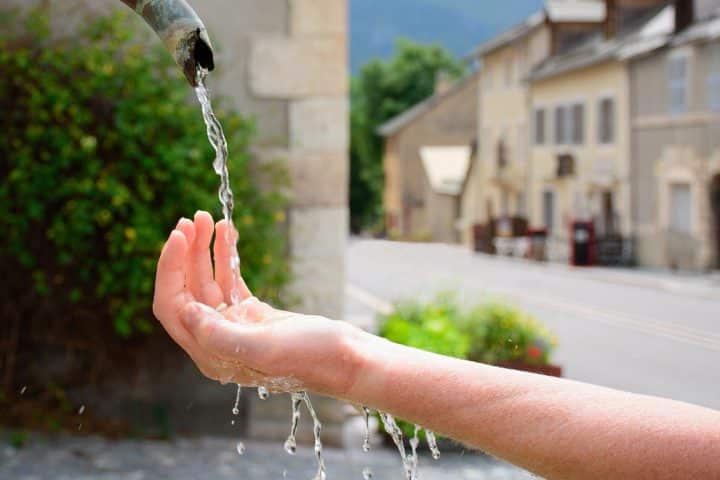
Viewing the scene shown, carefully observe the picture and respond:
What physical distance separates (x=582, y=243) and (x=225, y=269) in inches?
940

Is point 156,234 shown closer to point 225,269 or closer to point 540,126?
point 225,269

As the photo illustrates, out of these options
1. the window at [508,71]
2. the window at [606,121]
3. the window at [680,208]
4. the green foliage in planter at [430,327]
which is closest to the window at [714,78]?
the window at [680,208]

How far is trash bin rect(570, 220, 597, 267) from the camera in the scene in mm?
25000

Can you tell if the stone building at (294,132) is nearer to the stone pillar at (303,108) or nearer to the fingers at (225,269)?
the stone pillar at (303,108)

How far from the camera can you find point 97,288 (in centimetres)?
504

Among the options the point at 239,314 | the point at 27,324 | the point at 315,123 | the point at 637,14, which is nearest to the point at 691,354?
the point at 315,123

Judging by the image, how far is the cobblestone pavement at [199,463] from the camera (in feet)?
15.5

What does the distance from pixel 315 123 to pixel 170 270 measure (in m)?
3.67

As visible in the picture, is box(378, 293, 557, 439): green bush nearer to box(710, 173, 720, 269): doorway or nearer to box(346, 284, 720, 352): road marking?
box(346, 284, 720, 352): road marking

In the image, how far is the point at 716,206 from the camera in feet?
69.6

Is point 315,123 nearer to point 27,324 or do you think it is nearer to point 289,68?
point 289,68

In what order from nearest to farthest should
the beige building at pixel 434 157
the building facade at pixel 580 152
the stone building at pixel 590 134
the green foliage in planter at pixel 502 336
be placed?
the green foliage in planter at pixel 502 336 < the stone building at pixel 590 134 < the building facade at pixel 580 152 < the beige building at pixel 434 157

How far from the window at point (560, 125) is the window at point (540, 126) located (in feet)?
4.33

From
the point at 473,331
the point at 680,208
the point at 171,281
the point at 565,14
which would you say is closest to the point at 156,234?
the point at 473,331
